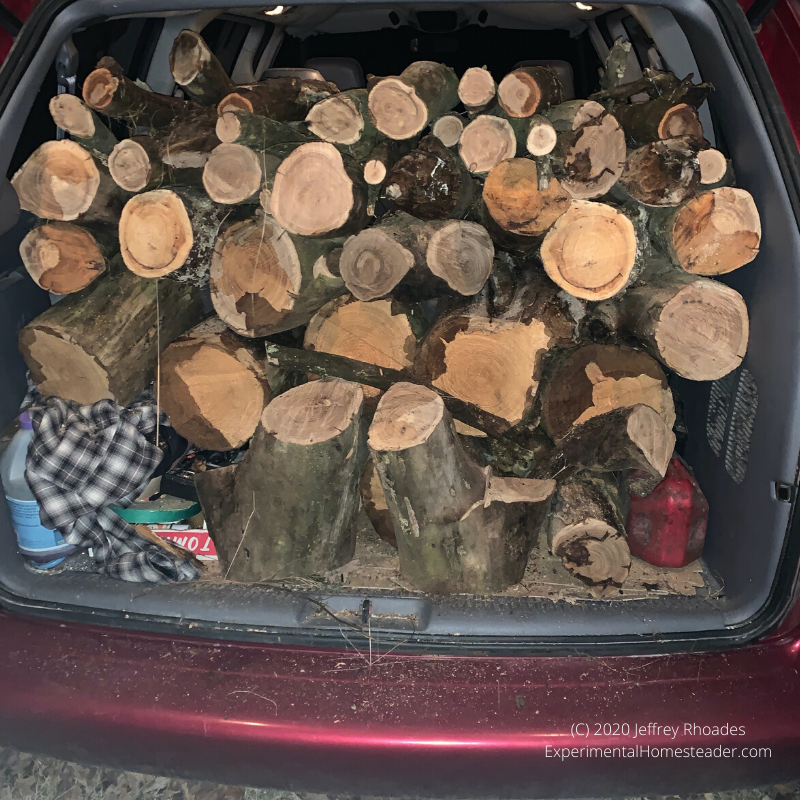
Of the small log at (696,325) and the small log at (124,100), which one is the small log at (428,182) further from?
the small log at (124,100)

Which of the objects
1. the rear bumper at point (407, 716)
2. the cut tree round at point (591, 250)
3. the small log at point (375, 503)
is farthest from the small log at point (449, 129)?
the rear bumper at point (407, 716)

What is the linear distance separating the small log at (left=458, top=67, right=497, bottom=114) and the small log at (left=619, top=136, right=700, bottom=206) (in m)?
0.41

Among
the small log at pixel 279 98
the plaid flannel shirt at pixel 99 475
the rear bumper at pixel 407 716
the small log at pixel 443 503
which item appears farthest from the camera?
the small log at pixel 279 98

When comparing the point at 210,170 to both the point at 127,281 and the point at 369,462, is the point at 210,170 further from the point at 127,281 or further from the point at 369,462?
the point at 369,462

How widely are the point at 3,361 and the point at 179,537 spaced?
0.70m

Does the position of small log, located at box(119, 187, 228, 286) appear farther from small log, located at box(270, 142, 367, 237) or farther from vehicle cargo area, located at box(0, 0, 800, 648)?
small log, located at box(270, 142, 367, 237)

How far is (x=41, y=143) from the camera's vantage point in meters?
1.55

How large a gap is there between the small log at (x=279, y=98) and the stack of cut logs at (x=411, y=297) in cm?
2

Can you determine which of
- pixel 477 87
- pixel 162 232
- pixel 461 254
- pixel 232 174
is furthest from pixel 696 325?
pixel 162 232

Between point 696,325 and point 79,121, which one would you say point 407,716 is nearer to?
point 696,325

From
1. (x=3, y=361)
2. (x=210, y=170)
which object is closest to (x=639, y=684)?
(x=210, y=170)

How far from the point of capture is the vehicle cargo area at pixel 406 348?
1.30 m

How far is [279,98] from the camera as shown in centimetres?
175

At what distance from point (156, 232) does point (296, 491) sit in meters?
0.78
